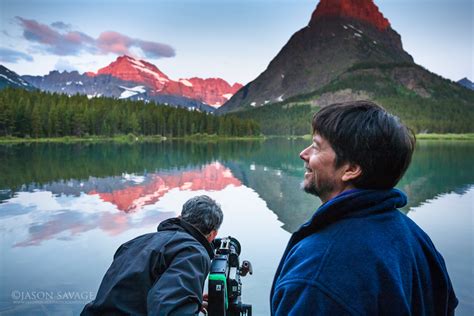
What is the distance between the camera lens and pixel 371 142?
1701 mm

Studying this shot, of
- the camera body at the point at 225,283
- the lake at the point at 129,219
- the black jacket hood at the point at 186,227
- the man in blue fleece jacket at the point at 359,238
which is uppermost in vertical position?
the man in blue fleece jacket at the point at 359,238

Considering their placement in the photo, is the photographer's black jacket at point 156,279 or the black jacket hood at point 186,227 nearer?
the photographer's black jacket at point 156,279

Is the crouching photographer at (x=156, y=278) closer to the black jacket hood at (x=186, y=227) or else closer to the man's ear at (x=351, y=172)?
the black jacket hood at (x=186, y=227)

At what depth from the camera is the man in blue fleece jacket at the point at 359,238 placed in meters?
1.50

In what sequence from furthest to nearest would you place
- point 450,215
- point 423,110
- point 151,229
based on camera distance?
point 423,110 → point 450,215 → point 151,229

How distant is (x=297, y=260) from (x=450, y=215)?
40.0 feet

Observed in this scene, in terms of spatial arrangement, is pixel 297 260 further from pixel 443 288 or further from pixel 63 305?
pixel 63 305

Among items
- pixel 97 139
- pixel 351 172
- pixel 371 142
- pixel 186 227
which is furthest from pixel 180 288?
pixel 97 139

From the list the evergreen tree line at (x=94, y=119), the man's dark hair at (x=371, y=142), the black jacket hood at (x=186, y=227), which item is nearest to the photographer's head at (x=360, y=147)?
the man's dark hair at (x=371, y=142)

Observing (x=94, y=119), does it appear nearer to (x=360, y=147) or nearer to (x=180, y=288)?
(x=180, y=288)

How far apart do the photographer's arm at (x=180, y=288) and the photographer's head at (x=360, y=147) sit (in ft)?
4.41

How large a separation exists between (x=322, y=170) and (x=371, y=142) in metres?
0.26

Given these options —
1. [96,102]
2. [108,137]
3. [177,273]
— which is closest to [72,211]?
[177,273]

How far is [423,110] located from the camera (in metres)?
180
